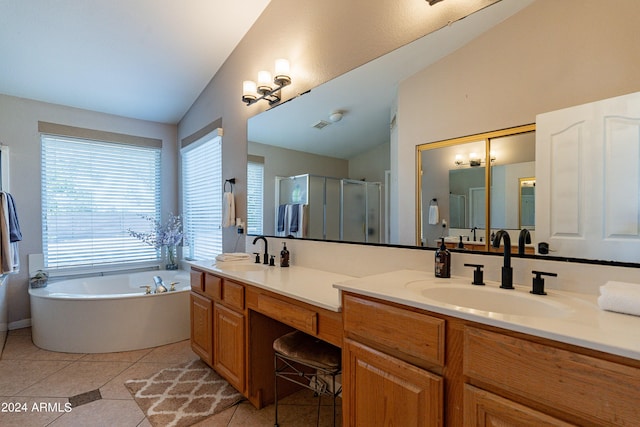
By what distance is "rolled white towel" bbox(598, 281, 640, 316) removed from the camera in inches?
33.8

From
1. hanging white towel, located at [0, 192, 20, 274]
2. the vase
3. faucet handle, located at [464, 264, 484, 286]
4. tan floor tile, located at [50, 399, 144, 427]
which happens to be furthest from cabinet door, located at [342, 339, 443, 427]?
the vase

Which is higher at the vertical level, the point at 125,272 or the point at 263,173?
the point at 263,173

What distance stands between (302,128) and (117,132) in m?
2.81

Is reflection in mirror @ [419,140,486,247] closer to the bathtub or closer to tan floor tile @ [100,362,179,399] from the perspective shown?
tan floor tile @ [100,362,179,399]

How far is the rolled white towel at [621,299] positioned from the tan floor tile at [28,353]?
11.6 feet

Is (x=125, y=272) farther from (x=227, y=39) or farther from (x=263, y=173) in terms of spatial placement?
(x=227, y=39)

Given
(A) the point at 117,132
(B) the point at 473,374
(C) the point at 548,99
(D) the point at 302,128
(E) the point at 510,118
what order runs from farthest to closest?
(A) the point at 117,132, (D) the point at 302,128, (E) the point at 510,118, (C) the point at 548,99, (B) the point at 473,374

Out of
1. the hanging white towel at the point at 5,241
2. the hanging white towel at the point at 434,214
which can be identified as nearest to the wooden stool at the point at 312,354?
the hanging white towel at the point at 434,214

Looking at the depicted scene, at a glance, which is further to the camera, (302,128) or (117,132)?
(117,132)

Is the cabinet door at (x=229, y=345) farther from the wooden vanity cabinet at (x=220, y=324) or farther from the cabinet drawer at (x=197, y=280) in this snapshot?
the cabinet drawer at (x=197, y=280)

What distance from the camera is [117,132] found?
386 centimetres

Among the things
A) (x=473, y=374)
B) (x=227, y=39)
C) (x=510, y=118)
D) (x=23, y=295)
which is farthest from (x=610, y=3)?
(x=23, y=295)

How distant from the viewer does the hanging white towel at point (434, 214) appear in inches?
61.0

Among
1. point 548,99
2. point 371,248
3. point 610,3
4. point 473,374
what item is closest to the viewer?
point 473,374
